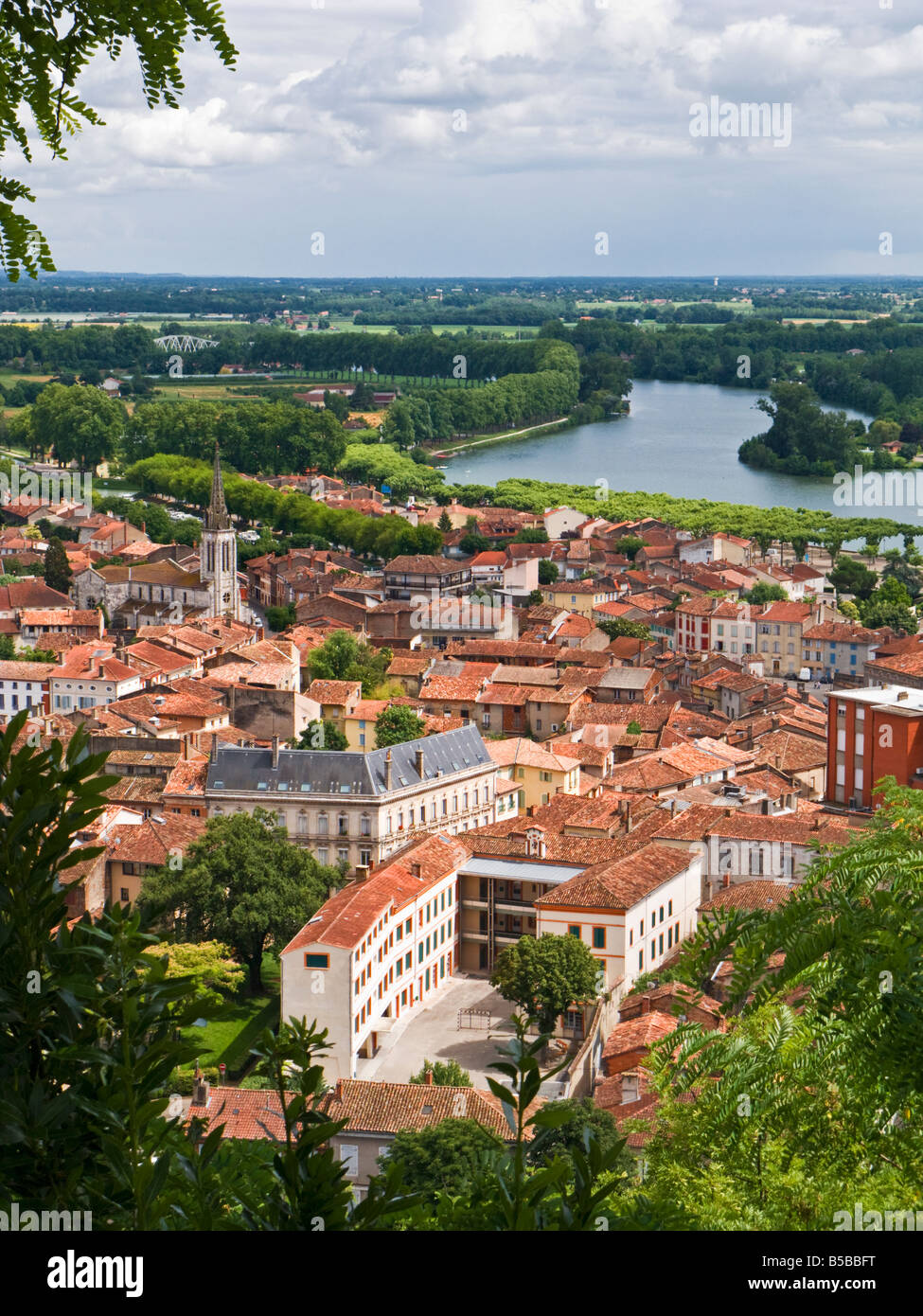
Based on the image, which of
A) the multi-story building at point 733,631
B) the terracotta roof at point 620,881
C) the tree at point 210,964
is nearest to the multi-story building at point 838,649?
the multi-story building at point 733,631

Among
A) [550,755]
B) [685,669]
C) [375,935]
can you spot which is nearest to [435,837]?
[375,935]

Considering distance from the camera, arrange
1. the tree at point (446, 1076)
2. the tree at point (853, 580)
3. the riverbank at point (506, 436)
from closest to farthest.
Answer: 1. the tree at point (446, 1076)
2. the tree at point (853, 580)
3. the riverbank at point (506, 436)

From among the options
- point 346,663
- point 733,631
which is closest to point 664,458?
point 733,631

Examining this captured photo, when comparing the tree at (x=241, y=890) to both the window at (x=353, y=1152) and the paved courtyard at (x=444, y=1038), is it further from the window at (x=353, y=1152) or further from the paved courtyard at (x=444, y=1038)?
→ the window at (x=353, y=1152)
